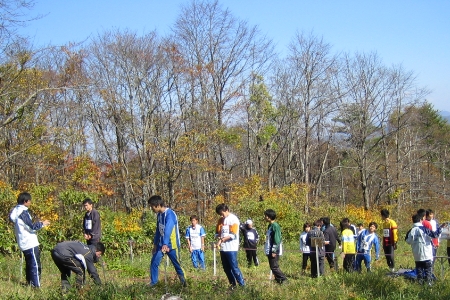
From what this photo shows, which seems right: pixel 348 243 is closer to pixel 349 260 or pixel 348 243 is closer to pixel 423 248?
pixel 349 260

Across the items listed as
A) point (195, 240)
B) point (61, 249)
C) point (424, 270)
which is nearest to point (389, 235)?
point (424, 270)

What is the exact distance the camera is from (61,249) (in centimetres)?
746

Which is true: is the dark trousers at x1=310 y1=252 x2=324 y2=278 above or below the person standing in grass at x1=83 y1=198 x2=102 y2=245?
below

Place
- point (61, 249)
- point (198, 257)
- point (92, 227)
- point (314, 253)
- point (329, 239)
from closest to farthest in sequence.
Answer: point (61, 249) → point (92, 227) → point (314, 253) → point (329, 239) → point (198, 257)

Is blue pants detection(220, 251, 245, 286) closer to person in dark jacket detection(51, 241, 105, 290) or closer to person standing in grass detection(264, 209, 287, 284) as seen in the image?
Answer: person standing in grass detection(264, 209, 287, 284)

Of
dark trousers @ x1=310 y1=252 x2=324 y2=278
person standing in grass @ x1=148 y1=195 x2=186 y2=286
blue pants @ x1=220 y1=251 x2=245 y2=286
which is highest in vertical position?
person standing in grass @ x1=148 y1=195 x2=186 y2=286

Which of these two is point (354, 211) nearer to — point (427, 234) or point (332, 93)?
point (332, 93)

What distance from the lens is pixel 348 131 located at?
128 feet

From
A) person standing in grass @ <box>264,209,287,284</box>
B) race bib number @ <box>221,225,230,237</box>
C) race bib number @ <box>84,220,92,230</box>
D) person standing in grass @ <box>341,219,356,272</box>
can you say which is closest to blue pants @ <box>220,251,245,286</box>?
Result: race bib number @ <box>221,225,230,237</box>

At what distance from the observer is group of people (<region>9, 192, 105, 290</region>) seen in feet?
24.5

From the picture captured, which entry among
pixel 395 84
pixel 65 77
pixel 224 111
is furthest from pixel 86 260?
pixel 395 84

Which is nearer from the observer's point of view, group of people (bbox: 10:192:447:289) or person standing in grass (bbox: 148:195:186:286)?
group of people (bbox: 10:192:447:289)

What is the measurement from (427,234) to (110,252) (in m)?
9.93

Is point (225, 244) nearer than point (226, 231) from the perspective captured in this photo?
Yes
